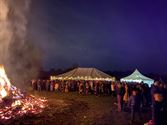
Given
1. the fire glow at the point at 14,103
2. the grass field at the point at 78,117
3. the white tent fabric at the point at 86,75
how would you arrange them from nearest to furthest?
the grass field at the point at 78,117 → the fire glow at the point at 14,103 → the white tent fabric at the point at 86,75

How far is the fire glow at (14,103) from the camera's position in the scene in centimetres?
1993

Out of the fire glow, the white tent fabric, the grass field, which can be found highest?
the white tent fabric

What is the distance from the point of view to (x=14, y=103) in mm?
22922

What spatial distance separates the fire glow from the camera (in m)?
19.9

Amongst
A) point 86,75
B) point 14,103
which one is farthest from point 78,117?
point 86,75

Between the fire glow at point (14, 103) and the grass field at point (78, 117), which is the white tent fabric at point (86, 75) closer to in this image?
the fire glow at point (14, 103)

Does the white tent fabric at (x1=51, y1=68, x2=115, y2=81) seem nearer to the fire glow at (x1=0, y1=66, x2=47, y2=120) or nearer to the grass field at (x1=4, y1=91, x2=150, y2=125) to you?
the fire glow at (x1=0, y1=66, x2=47, y2=120)

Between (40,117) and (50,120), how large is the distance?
4.12ft

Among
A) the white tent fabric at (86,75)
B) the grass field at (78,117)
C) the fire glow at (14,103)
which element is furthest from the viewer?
the white tent fabric at (86,75)

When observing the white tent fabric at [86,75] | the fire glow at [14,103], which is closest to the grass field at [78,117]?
the fire glow at [14,103]

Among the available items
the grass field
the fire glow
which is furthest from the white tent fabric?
the grass field

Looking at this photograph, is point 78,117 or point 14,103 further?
point 14,103

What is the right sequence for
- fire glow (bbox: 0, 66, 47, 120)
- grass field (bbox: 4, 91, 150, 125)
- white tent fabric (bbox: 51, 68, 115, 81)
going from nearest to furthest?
1. grass field (bbox: 4, 91, 150, 125)
2. fire glow (bbox: 0, 66, 47, 120)
3. white tent fabric (bbox: 51, 68, 115, 81)

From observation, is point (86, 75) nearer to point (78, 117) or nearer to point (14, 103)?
point (14, 103)
